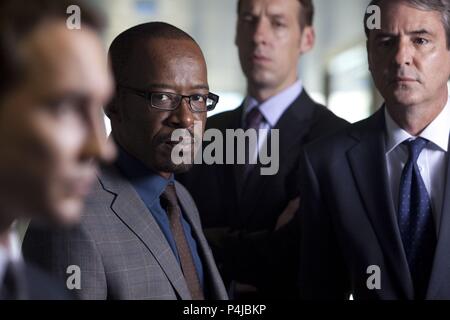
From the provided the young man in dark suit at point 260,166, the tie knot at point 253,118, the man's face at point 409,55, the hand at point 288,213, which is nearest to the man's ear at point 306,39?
the young man in dark suit at point 260,166

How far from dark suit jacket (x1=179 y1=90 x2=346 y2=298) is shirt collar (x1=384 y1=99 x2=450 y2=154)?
38 cm

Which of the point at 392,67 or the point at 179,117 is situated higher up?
the point at 392,67

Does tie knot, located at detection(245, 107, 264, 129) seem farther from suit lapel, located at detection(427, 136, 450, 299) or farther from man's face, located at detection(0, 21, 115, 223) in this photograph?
man's face, located at detection(0, 21, 115, 223)

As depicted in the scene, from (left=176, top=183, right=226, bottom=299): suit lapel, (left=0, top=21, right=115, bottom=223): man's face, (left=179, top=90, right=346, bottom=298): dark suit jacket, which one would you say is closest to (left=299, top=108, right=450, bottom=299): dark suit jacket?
(left=179, top=90, right=346, bottom=298): dark suit jacket

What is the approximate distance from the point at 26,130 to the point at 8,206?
0.28ft

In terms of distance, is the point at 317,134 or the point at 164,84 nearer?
the point at 164,84

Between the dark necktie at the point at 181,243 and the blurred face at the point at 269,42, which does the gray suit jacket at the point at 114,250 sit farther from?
the blurred face at the point at 269,42

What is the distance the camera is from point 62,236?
132cm

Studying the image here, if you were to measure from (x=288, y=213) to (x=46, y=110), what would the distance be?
54.2 inches

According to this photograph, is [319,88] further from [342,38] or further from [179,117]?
[179,117]

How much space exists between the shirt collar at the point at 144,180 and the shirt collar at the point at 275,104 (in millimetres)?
803

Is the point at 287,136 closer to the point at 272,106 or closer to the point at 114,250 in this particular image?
the point at 272,106

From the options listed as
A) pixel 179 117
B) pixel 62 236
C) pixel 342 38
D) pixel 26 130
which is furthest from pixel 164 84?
pixel 342 38
